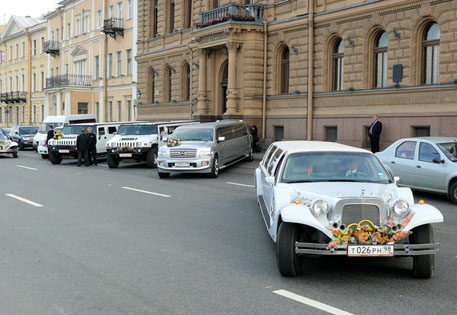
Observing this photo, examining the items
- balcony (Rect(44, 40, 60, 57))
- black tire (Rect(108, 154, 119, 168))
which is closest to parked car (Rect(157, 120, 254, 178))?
black tire (Rect(108, 154, 119, 168))

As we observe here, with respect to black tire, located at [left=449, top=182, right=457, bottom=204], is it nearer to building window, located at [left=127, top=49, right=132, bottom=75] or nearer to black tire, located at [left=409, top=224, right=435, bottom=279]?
black tire, located at [left=409, top=224, right=435, bottom=279]

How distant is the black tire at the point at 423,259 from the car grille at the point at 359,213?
486 millimetres

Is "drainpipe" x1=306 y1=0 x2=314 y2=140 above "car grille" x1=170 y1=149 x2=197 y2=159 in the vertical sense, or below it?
above

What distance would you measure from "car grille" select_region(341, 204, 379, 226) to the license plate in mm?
324

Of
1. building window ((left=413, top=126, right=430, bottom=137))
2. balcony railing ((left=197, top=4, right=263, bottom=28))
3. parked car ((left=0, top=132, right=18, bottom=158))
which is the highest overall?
balcony railing ((left=197, top=4, right=263, bottom=28))

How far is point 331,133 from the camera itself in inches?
1078

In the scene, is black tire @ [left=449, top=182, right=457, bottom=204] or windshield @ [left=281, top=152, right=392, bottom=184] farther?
black tire @ [left=449, top=182, right=457, bottom=204]

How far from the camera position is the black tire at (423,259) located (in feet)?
21.9

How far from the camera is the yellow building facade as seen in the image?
220ft

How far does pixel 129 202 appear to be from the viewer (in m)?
13.3

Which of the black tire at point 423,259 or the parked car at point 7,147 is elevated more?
the parked car at point 7,147

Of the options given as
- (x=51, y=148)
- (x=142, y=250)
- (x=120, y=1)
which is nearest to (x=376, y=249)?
(x=142, y=250)

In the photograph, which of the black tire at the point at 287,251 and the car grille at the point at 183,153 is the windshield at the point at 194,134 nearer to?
the car grille at the point at 183,153

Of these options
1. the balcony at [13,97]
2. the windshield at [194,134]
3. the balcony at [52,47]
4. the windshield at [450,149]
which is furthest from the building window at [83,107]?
the windshield at [450,149]
